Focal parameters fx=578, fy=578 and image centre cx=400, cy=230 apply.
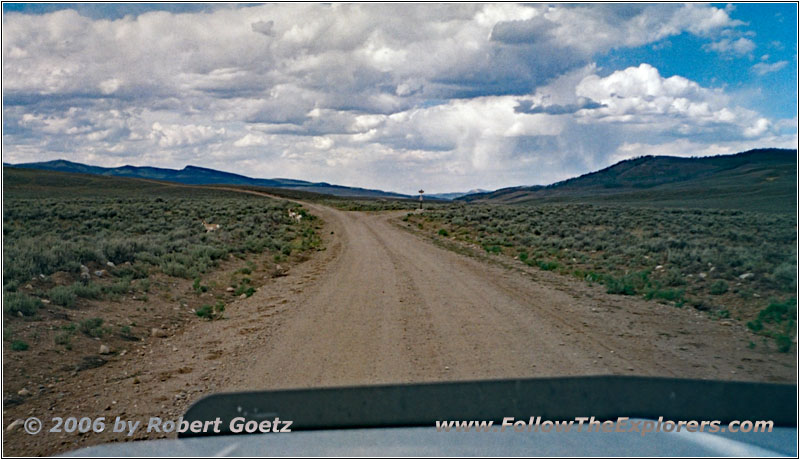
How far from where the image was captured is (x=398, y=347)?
7355 mm

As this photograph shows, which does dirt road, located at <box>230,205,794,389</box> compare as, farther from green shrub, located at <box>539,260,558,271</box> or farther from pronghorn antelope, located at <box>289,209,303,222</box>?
pronghorn antelope, located at <box>289,209,303,222</box>

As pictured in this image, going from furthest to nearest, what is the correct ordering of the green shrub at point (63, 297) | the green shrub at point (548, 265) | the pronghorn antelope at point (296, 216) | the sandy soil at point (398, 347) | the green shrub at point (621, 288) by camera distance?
the pronghorn antelope at point (296, 216) < the green shrub at point (548, 265) < the green shrub at point (621, 288) < the green shrub at point (63, 297) < the sandy soil at point (398, 347)

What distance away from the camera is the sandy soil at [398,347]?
6008mm

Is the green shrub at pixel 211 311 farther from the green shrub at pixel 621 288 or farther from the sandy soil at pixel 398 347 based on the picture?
the green shrub at pixel 621 288

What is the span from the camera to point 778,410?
17.6 ft

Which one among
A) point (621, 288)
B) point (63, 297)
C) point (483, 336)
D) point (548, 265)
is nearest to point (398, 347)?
point (483, 336)

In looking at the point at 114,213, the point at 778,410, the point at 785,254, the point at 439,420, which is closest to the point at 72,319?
the point at 439,420

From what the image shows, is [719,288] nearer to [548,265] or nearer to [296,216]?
[548,265]

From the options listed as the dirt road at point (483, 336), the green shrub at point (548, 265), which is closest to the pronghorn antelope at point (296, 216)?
the green shrub at point (548, 265)

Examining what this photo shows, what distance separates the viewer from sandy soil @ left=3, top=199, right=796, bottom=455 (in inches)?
237

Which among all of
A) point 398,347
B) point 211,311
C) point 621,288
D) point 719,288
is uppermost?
point 719,288

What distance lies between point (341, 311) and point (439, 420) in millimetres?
5046

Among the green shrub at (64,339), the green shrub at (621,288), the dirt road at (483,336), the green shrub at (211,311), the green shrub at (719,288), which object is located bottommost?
the green shrub at (211,311)

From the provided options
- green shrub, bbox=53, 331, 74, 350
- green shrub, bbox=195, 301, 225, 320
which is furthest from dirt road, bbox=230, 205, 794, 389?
green shrub, bbox=53, 331, 74, 350
